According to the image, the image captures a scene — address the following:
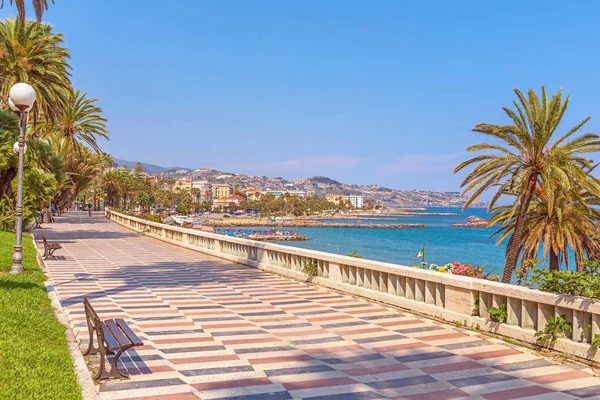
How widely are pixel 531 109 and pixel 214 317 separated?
14.0 metres

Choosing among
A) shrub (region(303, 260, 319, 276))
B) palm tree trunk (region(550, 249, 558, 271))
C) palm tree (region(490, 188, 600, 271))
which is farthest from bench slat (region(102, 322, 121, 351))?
palm tree trunk (region(550, 249, 558, 271))

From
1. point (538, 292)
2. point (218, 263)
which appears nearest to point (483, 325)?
point (538, 292)

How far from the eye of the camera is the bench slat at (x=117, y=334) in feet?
18.6

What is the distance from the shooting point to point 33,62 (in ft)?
91.7

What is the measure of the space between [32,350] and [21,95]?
7.38m

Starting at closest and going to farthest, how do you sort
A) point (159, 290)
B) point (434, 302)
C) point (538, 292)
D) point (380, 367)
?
point (380, 367) < point (538, 292) < point (434, 302) < point (159, 290)

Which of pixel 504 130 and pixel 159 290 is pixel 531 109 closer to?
pixel 504 130

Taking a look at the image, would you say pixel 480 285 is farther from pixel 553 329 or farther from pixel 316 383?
pixel 316 383

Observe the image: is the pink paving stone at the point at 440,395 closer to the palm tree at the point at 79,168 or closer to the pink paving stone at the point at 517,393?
the pink paving stone at the point at 517,393

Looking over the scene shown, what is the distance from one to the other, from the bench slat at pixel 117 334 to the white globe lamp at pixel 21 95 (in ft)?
24.3

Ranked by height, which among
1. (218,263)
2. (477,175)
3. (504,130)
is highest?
(504,130)

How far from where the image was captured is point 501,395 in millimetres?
5332

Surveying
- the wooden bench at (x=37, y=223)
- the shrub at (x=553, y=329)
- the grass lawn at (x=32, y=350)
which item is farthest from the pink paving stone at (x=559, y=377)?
the wooden bench at (x=37, y=223)

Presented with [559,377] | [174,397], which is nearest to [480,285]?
[559,377]
